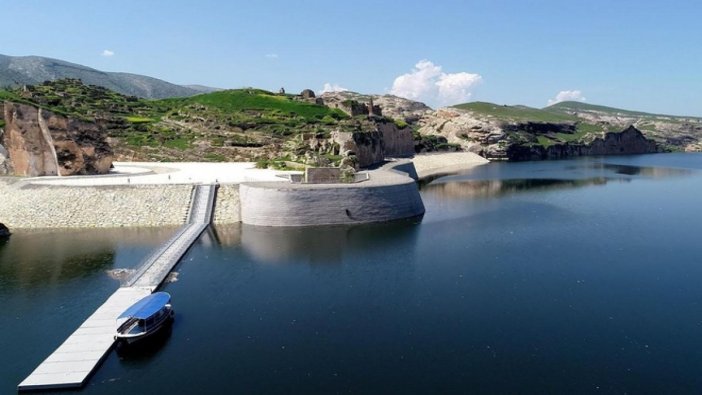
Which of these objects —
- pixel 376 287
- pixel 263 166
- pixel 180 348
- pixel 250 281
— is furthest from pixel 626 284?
pixel 263 166

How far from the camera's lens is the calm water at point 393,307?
17.2 metres

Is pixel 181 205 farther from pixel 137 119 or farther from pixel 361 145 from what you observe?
pixel 137 119

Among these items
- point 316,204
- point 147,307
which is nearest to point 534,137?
point 316,204

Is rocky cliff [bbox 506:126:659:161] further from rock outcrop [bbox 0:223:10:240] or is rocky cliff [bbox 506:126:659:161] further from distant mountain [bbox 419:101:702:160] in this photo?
rock outcrop [bbox 0:223:10:240]

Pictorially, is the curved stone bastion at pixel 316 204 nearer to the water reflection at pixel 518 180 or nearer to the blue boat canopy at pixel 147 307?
the blue boat canopy at pixel 147 307

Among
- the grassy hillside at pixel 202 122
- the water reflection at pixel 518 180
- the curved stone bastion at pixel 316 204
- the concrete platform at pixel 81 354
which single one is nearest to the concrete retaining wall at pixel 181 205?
the curved stone bastion at pixel 316 204

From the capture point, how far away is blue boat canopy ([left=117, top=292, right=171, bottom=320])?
19942 millimetres

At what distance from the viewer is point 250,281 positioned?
88.0ft

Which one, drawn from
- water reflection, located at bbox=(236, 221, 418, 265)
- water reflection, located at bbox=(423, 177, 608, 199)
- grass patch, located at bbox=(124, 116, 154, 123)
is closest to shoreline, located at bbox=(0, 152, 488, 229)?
water reflection, located at bbox=(236, 221, 418, 265)

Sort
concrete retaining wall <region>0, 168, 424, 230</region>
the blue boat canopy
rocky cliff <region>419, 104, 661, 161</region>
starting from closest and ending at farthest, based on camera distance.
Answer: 1. the blue boat canopy
2. concrete retaining wall <region>0, 168, 424, 230</region>
3. rocky cliff <region>419, 104, 661, 161</region>

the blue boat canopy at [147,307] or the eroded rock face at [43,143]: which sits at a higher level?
the eroded rock face at [43,143]

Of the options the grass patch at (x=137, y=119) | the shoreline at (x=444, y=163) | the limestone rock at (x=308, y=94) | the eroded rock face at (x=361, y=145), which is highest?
the limestone rock at (x=308, y=94)

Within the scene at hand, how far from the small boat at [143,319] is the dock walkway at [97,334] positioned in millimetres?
626

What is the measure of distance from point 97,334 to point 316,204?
22.2 m
